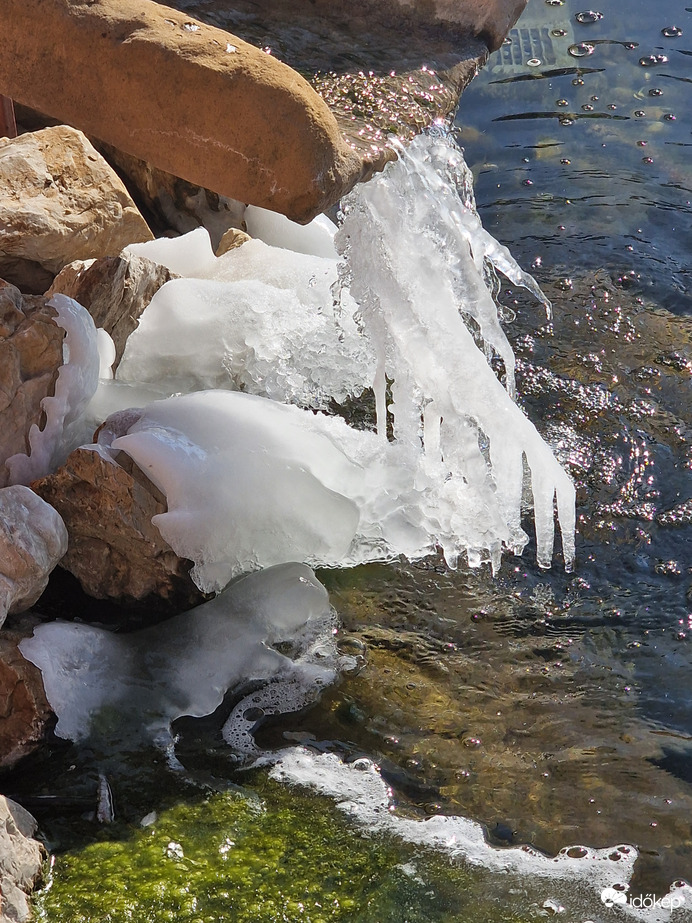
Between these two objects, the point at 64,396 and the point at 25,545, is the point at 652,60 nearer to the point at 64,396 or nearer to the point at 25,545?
the point at 64,396

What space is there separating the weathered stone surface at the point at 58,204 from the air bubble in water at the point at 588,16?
4.76m

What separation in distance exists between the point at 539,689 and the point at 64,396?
1.84 meters

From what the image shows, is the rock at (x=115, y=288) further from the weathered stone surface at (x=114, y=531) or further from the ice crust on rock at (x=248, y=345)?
the weathered stone surface at (x=114, y=531)

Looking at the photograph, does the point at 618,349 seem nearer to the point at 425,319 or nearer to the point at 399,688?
the point at 425,319

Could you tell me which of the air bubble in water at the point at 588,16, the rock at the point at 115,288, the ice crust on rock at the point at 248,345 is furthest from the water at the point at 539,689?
the air bubble in water at the point at 588,16

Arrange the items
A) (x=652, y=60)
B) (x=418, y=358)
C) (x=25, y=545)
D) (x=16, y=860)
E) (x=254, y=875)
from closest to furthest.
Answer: (x=16, y=860) < (x=254, y=875) < (x=25, y=545) < (x=418, y=358) < (x=652, y=60)

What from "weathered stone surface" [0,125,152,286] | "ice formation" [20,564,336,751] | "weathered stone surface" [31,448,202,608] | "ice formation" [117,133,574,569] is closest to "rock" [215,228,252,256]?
"ice formation" [117,133,574,569]

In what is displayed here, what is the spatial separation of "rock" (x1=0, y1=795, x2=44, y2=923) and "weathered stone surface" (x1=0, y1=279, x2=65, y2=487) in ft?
4.06

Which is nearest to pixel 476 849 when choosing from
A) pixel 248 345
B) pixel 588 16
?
pixel 248 345

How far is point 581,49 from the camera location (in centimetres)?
707

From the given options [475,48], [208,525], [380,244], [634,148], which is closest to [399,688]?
[208,525]

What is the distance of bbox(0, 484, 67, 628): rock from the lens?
2.89 meters

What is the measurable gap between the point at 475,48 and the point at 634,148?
237cm

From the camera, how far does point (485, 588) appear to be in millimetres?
3404
